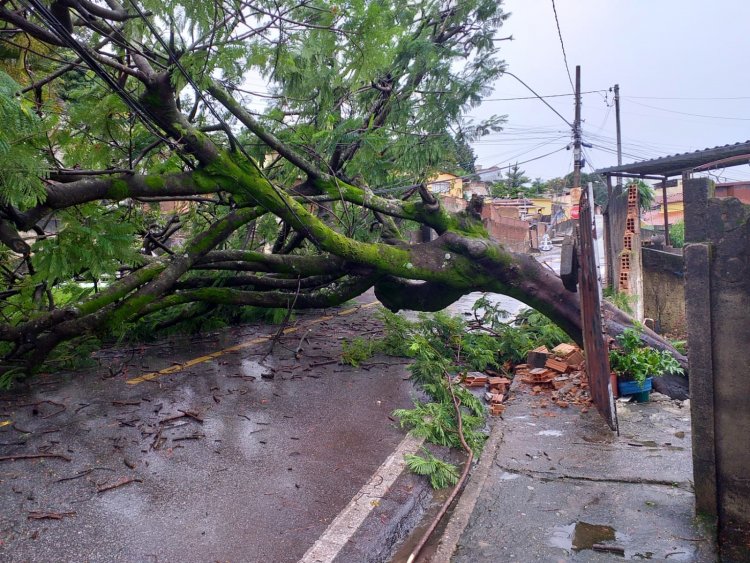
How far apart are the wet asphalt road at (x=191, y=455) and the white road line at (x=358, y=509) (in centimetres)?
7

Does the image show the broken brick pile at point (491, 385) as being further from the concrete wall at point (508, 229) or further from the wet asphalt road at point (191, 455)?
the concrete wall at point (508, 229)

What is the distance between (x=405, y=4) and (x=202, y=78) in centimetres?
609

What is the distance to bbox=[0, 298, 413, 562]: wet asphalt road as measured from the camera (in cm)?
362

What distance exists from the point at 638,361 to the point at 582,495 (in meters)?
2.65

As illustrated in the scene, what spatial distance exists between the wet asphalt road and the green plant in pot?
2415 mm

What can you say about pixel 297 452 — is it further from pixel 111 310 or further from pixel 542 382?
pixel 542 382

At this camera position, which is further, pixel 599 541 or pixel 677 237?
pixel 677 237

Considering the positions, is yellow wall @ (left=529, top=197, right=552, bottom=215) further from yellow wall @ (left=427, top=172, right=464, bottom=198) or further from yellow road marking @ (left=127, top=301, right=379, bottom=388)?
yellow road marking @ (left=127, top=301, right=379, bottom=388)

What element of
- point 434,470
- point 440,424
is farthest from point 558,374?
point 434,470

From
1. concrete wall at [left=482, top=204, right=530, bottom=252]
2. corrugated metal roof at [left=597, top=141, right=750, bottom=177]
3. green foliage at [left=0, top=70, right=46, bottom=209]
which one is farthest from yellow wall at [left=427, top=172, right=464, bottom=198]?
green foliage at [left=0, top=70, right=46, bottom=209]

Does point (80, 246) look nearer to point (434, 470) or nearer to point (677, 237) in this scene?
point (434, 470)

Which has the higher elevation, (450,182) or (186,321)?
(450,182)

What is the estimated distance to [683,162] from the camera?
1048 centimetres

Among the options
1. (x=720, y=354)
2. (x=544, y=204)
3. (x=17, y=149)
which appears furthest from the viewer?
(x=544, y=204)
